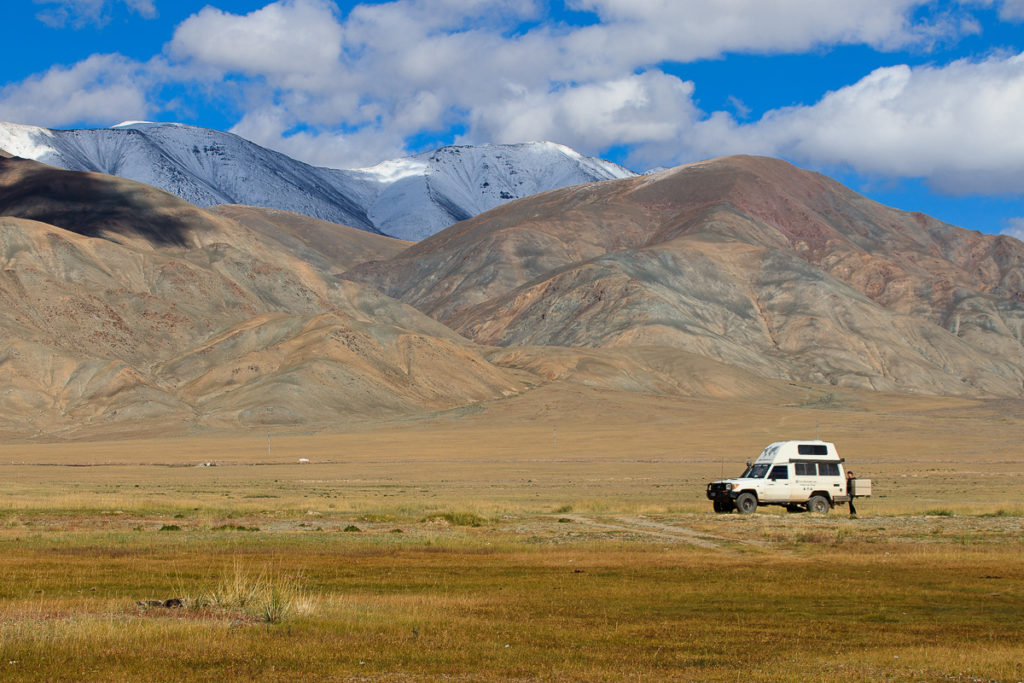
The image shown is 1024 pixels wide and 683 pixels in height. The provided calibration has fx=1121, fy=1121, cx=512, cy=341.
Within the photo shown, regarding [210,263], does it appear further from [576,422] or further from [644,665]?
[644,665]

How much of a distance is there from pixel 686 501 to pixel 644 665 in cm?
3319

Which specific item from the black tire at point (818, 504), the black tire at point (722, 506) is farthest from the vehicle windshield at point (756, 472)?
the black tire at point (818, 504)

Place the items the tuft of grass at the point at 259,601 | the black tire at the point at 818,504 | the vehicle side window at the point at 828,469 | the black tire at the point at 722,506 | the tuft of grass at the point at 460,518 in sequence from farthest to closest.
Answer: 1. the vehicle side window at the point at 828,469
2. the black tire at the point at 818,504
3. the black tire at the point at 722,506
4. the tuft of grass at the point at 460,518
5. the tuft of grass at the point at 259,601

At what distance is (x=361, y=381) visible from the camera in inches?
5797

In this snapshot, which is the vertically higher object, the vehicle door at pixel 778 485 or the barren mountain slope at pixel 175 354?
the barren mountain slope at pixel 175 354

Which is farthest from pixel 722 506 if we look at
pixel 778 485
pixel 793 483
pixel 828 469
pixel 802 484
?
pixel 828 469

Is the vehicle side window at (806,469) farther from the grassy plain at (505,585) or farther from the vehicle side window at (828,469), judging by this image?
the grassy plain at (505,585)

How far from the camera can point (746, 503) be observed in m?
36.8

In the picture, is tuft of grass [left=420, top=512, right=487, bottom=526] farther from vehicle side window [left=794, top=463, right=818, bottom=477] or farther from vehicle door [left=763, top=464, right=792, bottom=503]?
vehicle side window [left=794, top=463, right=818, bottom=477]

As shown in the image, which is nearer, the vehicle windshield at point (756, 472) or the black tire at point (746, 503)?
the black tire at point (746, 503)

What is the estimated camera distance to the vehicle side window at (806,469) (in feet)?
123

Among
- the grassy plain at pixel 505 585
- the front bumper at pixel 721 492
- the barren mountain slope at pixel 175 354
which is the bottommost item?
the grassy plain at pixel 505 585

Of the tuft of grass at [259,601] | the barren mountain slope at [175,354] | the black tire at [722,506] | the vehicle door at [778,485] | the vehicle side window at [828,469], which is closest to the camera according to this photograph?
the tuft of grass at [259,601]

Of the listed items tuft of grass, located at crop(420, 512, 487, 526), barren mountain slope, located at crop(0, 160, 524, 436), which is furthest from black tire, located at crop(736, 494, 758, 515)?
barren mountain slope, located at crop(0, 160, 524, 436)
